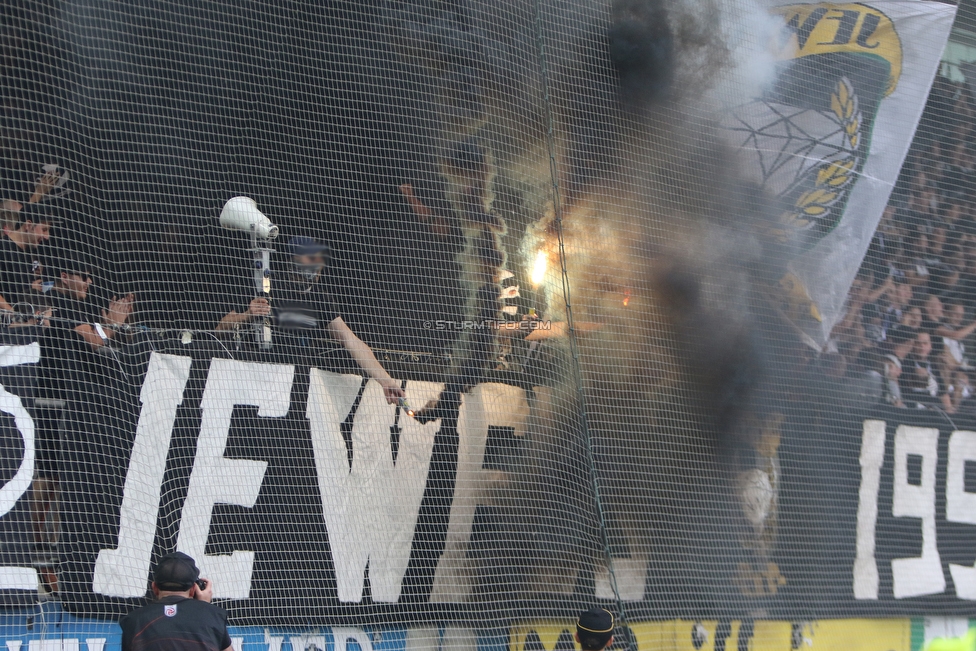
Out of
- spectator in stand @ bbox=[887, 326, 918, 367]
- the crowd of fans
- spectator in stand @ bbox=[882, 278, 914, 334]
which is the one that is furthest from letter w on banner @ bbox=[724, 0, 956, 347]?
spectator in stand @ bbox=[887, 326, 918, 367]

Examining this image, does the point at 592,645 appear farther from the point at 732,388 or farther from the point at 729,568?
the point at 732,388

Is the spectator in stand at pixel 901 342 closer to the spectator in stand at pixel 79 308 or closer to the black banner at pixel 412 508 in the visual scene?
the black banner at pixel 412 508

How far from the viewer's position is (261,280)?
5660mm

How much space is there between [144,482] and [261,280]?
1402 millimetres

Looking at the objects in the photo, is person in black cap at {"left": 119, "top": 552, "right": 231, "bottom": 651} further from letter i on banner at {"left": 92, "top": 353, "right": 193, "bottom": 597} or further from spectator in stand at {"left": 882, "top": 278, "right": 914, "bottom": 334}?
spectator in stand at {"left": 882, "top": 278, "right": 914, "bottom": 334}

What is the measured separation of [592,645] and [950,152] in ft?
21.8

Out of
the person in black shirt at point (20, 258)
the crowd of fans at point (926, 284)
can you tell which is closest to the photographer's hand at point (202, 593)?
the person in black shirt at point (20, 258)

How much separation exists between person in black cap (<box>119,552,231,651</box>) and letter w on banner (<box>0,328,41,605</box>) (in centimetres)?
147

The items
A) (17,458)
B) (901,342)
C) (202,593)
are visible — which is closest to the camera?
(202,593)

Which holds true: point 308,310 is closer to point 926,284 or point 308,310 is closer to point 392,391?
point 392,391

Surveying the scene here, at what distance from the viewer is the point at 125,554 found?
15.9 feet

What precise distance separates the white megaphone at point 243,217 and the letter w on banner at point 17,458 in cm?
134

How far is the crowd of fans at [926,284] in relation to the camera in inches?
304

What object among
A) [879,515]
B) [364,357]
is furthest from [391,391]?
[879,515]
